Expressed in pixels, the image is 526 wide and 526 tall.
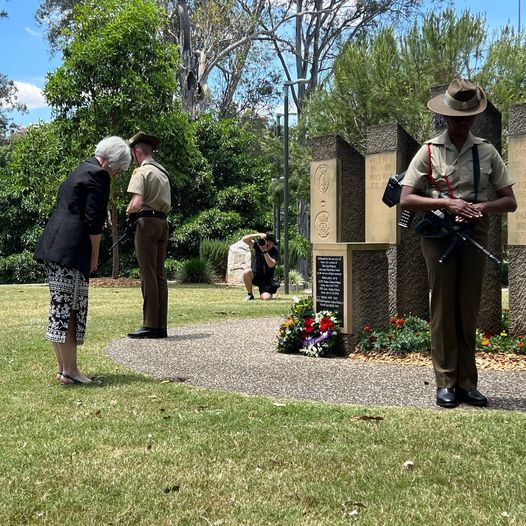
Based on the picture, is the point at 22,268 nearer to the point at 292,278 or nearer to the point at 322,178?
the point at 292,278

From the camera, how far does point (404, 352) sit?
7.48 metres

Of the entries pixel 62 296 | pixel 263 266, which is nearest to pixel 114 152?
pixel 62 296

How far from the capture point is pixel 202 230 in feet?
90.6

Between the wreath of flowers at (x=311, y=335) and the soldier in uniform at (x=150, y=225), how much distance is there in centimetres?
171

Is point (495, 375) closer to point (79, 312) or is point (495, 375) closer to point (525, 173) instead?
point (525, 173)

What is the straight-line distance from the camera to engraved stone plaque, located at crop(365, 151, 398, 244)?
9211mm

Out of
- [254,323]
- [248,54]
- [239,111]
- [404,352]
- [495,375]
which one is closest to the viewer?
[495,375]

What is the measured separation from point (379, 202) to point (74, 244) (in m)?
4.67

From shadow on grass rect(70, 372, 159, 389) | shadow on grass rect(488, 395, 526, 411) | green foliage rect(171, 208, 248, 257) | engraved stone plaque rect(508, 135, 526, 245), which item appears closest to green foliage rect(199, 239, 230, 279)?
green foliage rect(171, 208, 248, 257)

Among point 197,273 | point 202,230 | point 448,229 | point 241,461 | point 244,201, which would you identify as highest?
point 244,201

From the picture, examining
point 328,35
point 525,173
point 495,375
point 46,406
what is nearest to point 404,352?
point 495,375

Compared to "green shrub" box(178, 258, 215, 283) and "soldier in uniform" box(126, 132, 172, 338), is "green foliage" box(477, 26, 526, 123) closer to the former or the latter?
"green shrub" box(178, 258, 215, 283)

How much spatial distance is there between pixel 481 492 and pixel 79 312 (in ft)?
11.8

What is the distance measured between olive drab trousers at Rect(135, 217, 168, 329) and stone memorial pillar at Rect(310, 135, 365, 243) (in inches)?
90.1
